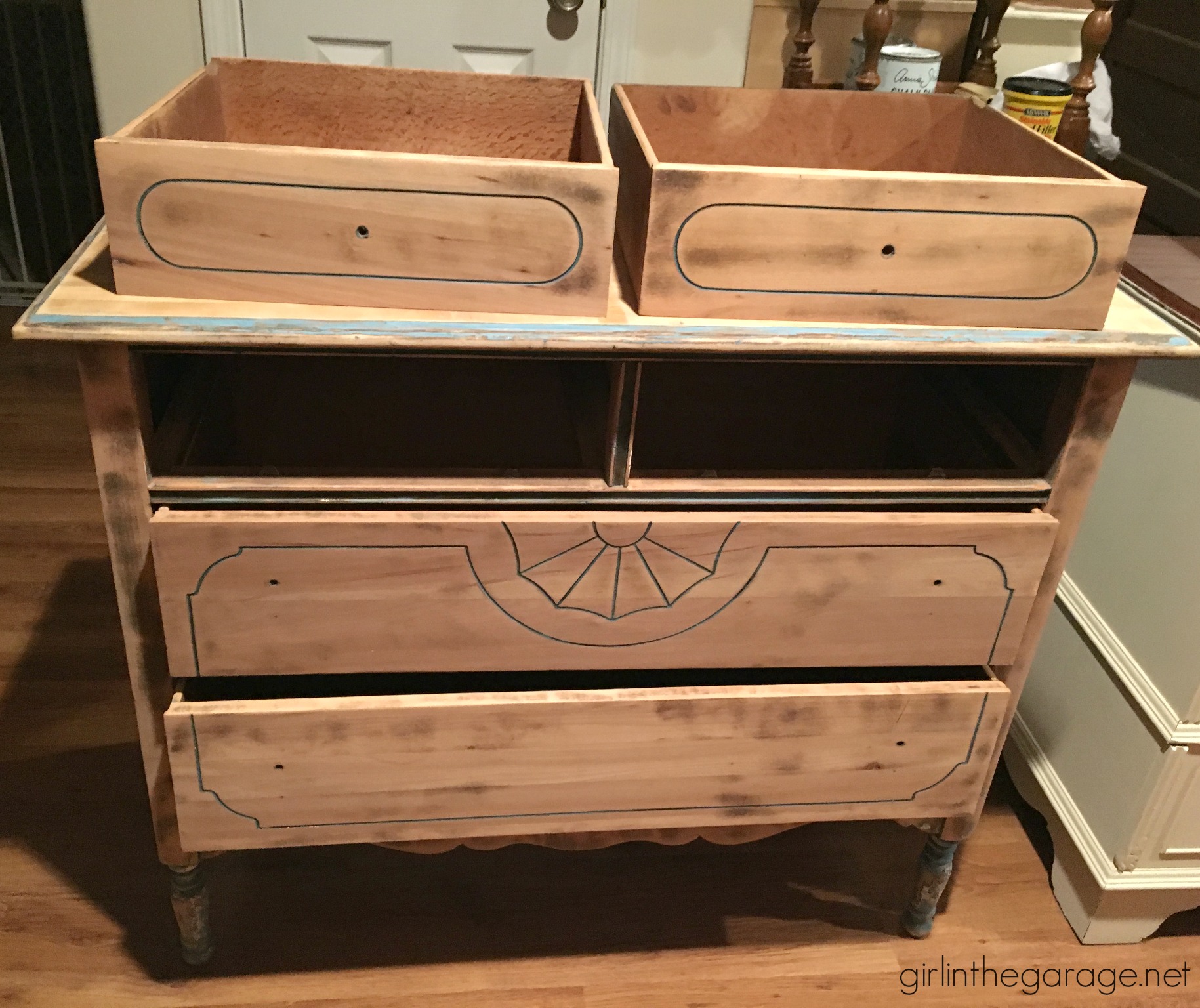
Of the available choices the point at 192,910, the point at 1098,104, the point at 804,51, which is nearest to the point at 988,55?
the point at 1098,104

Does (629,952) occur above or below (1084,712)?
below

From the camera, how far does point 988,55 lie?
5.10ft

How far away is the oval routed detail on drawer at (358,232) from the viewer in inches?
33.0

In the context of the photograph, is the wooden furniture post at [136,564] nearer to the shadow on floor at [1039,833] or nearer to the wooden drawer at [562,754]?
the wooden drawer at [562,754]

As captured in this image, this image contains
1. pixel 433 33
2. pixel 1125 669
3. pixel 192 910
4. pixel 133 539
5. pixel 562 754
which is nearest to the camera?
pixel 133 539

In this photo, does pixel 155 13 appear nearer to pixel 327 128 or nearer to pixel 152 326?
pixel 327 128

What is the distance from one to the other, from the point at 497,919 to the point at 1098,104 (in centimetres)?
134

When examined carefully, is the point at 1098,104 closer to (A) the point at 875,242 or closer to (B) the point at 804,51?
(B) the point at 804,51

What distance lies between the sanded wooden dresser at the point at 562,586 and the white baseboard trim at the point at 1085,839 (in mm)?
226

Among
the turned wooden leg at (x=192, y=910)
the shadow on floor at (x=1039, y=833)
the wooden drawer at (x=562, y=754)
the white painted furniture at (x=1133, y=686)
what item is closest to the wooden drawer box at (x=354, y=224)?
the wooden drawer at (x=562, y=754)

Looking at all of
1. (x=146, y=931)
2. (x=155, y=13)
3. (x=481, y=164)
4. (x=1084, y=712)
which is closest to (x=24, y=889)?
(x=146, y=931)

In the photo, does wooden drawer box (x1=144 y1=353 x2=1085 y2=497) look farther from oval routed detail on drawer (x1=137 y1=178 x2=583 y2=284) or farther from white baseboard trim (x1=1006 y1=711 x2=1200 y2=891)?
white baseboard trim (x1=1006 y1=711 x2=1200 y2=891)

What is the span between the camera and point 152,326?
2.74ft

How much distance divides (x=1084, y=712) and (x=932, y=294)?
0.75m
